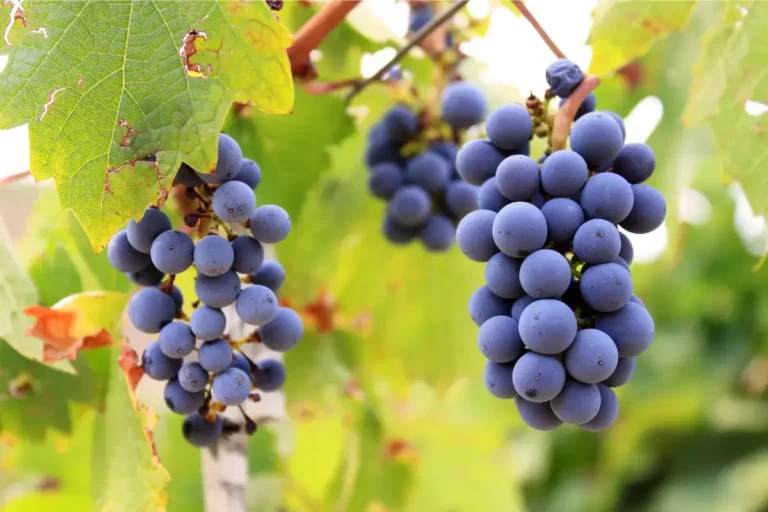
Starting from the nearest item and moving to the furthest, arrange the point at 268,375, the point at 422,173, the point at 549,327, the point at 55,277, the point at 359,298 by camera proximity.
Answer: the point at 549,327 → the point at 268,375 → the point at 55,277 → the point at 422,173 → the point at 359,298

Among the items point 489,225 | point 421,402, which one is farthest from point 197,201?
point 421,402

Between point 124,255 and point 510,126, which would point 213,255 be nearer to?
point 124,255

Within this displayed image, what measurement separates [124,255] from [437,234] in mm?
387

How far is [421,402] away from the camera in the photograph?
1317 millimetres

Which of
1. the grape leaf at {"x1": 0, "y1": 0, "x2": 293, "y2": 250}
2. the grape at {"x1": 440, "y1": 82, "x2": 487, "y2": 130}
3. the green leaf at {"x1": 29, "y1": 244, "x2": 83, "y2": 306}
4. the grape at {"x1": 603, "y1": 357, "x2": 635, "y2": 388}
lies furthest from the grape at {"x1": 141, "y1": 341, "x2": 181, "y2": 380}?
the grape at {"x1": 440, "y1": 82, "x2": 487, "y2": 130}

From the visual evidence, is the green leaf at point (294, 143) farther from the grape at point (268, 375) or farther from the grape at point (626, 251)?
the grape at point (626, 251)

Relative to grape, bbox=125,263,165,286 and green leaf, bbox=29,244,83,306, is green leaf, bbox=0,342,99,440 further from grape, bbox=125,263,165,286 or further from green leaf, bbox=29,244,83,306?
grape, bbox=125,263,165,286

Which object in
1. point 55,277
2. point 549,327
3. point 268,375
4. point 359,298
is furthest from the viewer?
point 359,298

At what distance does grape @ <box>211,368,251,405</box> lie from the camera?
48 cm

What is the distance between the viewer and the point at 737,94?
603mm

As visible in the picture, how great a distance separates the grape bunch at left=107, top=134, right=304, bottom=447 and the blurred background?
0.28 ft

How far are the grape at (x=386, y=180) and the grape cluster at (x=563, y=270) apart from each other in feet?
0.95

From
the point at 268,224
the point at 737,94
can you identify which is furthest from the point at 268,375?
the point at 737,94

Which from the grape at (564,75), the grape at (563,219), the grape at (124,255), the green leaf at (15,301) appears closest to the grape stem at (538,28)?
the grape at (564,75)
